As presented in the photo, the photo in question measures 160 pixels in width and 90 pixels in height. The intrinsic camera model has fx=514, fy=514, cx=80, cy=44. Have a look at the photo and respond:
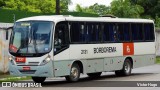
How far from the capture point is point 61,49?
20.5m

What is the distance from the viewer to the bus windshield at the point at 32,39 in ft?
65.4

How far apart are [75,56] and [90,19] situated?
2322 millimetres

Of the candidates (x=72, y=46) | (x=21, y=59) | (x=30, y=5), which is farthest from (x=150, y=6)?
(x=21, y=59)

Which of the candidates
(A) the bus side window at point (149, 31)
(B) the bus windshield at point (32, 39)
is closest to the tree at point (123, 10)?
(A) the bus side window at point (149, 31)

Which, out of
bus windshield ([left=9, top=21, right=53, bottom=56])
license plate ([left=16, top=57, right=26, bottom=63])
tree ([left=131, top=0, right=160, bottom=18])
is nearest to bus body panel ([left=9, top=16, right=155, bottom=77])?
license plate ([left=16, top=57, right=26, bottom=63])

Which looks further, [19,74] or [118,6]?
[118,6]

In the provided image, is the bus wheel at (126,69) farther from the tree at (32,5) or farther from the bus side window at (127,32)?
the tree at (32,5)

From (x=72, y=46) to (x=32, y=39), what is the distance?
2.00 m

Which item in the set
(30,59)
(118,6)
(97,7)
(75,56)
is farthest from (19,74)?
(97,7)

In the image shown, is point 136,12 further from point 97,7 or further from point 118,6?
point 97,7

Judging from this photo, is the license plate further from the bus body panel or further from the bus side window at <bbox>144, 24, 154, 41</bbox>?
the bus side window at <bbox>144, 24, 154, 41</bbox>

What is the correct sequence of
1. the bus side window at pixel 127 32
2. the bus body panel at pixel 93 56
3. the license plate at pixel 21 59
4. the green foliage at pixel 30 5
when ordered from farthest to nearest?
1. the green foliage at pixel 30 5
2. the bus side window at pixel 127 32
3. the license plate at pixel 21 59
4. the bus body panel at pixel 93 56

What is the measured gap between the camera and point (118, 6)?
64.3m

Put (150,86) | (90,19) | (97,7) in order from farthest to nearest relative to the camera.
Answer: (97,7) < (90,19) < (150,86)
